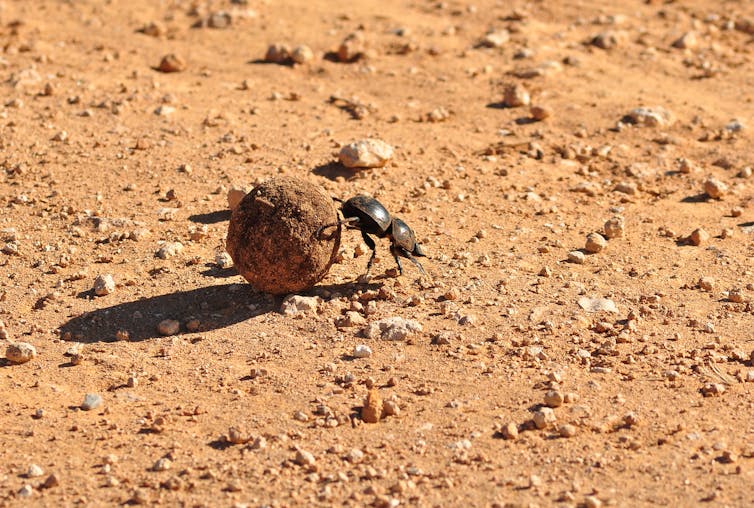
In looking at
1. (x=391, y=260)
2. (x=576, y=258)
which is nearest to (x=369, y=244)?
(x=391, y=260)

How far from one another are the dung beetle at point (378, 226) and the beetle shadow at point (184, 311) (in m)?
0.28

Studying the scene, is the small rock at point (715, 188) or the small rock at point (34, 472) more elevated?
the small rock at point (715, 188)

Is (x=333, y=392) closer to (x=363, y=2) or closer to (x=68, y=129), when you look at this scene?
(x=68, y=129)

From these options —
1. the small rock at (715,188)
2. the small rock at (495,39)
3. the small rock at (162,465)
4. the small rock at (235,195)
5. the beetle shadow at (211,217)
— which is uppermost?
the small rock at (495,39)

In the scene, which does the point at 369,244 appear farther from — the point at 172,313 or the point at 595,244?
the point at 595,244

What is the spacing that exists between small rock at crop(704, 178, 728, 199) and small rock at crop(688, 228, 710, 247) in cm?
83

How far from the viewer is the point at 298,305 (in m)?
6.34

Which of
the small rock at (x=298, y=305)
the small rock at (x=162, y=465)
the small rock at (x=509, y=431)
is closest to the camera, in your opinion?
the small rock at (x=162, y=465)

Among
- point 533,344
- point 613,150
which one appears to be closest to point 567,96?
point 613,150

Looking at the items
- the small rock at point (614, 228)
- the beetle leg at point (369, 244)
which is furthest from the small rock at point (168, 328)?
the small rock at point (614, 228)

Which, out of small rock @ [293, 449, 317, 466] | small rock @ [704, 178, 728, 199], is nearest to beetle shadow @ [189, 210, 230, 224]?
small rock @ [293, 449, 317, 466]

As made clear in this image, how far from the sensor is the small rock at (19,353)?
577 cm

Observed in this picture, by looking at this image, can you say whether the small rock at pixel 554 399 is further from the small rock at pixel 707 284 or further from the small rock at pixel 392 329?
the small rock at pixel 707 284

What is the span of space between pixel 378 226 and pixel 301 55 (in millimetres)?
4434
